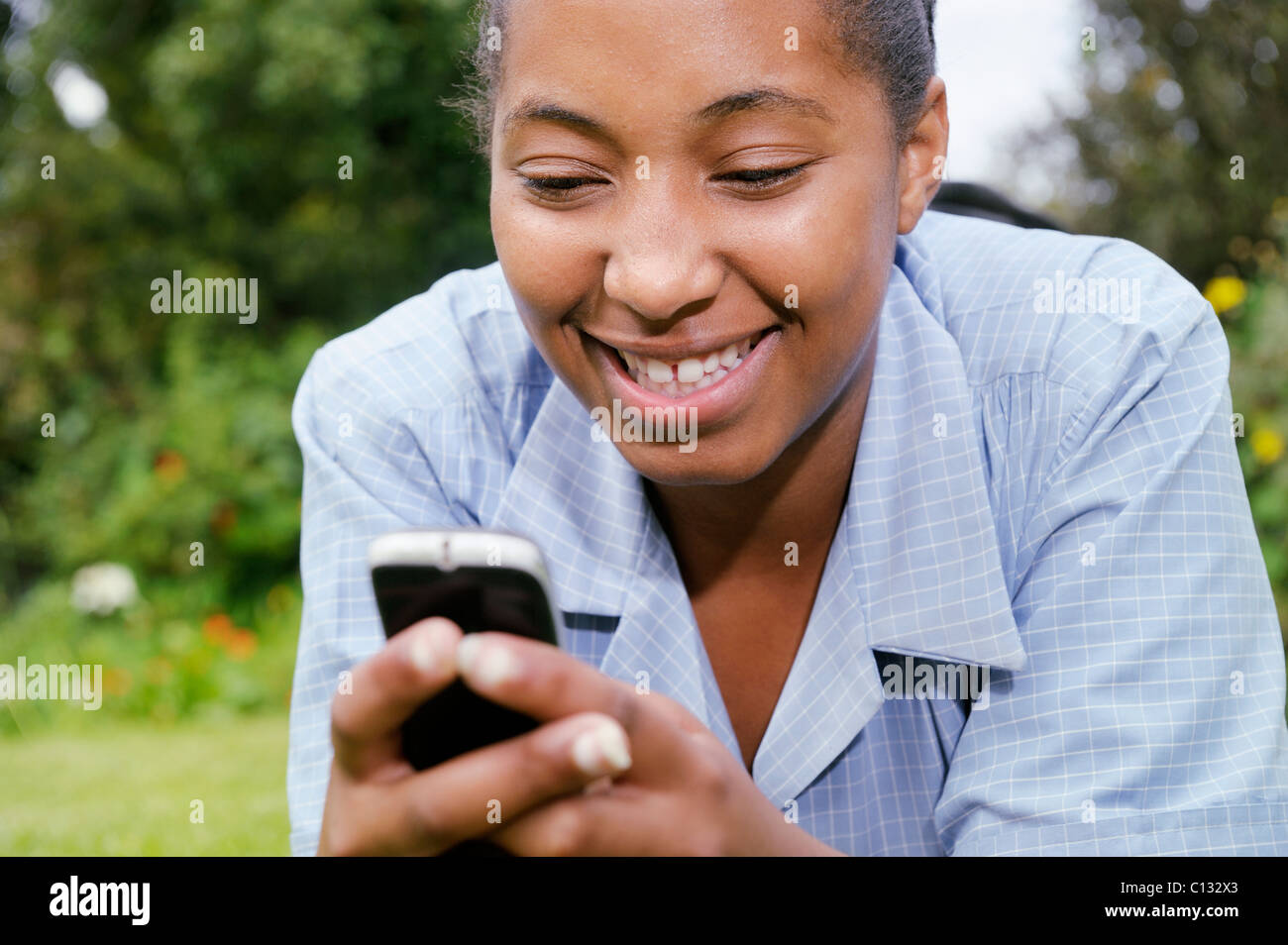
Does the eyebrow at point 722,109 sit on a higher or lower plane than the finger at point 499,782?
higher

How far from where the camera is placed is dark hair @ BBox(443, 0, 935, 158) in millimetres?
1604

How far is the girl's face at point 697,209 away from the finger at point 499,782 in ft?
2.19

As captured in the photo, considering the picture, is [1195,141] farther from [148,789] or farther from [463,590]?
[463,590]

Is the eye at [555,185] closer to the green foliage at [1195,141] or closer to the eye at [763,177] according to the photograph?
the eye at [763,177]

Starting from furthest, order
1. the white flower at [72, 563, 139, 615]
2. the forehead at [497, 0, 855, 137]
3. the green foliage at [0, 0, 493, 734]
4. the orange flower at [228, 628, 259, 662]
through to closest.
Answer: the green foliage at [0, 0, 493, 734] < the white flower at [72, 563, 139, 615] < the orange flower at [228, 628, 259, 662] < the forehead at [497, 0, 855, 137]

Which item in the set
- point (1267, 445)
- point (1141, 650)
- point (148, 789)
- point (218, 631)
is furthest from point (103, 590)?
point (1141, 650)

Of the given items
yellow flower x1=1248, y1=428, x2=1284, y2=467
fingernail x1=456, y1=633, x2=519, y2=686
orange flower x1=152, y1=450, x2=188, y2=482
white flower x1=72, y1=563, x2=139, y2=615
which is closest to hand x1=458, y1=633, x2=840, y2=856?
fingernail x1=456, y1=633, x2=519, y2=686

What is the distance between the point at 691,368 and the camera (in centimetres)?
167

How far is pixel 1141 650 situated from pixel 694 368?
2.28 feet

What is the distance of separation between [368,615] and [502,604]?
875 millimetres

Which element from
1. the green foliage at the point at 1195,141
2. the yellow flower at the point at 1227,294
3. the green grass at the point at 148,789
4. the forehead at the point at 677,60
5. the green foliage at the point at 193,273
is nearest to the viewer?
the forehead at the point at 677,60

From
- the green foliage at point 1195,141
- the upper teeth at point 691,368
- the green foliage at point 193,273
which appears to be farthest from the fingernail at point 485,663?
the green foliage at point 1195,141

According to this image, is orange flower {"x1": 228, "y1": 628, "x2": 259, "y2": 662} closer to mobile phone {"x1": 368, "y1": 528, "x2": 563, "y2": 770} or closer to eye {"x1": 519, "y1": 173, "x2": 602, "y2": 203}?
eye {"x1": 519, "y1": 173, "x2": 602, "y2": 203}

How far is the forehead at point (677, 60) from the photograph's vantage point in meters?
1.45
